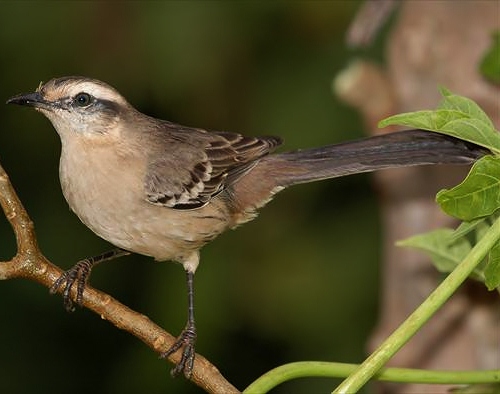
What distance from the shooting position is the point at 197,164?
14.4ft

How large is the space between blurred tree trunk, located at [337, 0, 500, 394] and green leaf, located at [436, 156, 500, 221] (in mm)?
1788

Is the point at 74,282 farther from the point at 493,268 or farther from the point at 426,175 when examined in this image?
the point at 426,175

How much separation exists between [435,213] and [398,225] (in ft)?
0.64

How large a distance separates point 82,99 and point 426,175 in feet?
5.75

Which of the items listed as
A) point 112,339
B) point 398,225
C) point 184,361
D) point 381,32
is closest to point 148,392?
point 112,339

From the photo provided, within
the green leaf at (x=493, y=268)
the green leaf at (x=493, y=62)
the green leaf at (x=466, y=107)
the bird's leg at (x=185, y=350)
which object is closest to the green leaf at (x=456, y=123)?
the green leaf at (x=466, y=107)

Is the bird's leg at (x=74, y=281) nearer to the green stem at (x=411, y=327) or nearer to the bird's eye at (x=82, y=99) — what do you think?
the bird's eye at (x=82, y=99)

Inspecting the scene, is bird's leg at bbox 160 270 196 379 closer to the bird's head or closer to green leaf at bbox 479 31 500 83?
the bird's head

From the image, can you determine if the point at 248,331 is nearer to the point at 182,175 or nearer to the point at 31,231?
the point at 182,175

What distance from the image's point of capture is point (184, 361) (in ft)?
11.6

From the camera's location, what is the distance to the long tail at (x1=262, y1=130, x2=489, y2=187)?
3.49m

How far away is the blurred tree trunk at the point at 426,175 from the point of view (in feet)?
14.2

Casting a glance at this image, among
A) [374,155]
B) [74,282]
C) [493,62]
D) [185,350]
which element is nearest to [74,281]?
[74,282]

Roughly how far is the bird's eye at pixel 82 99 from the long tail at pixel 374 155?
92cm
